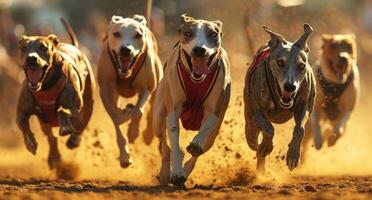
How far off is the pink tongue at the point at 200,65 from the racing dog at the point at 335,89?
3.11 metres

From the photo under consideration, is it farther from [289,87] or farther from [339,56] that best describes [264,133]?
[339,56]

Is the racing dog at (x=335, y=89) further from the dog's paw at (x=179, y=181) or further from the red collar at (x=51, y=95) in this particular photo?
the dog's paw at (x=179, y=181)

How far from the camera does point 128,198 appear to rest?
738 centimetres

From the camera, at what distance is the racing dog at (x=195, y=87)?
812cm

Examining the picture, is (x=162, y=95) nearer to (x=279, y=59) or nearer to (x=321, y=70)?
(x=279, y=59)

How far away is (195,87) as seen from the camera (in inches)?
328

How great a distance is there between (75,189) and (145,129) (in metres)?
2.37

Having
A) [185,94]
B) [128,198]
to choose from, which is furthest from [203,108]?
[128,198]

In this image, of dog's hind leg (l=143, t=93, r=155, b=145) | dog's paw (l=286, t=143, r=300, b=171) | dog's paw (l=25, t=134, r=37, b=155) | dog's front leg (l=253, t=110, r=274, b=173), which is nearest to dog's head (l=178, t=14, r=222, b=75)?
dog's front leg (l=253, t=110, r=274, b=173)

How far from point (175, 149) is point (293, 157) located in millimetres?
867

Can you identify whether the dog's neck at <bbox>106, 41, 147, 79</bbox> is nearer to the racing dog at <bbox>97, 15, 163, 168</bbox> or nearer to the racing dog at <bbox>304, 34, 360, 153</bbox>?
the racing dog at <bbox>97, 15, 163, 168</bbox>

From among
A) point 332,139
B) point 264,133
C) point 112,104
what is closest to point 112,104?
point 112,104

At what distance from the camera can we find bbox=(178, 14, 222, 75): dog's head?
26.6ft

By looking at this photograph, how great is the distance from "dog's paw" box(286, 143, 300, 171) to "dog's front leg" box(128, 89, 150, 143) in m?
1.99
